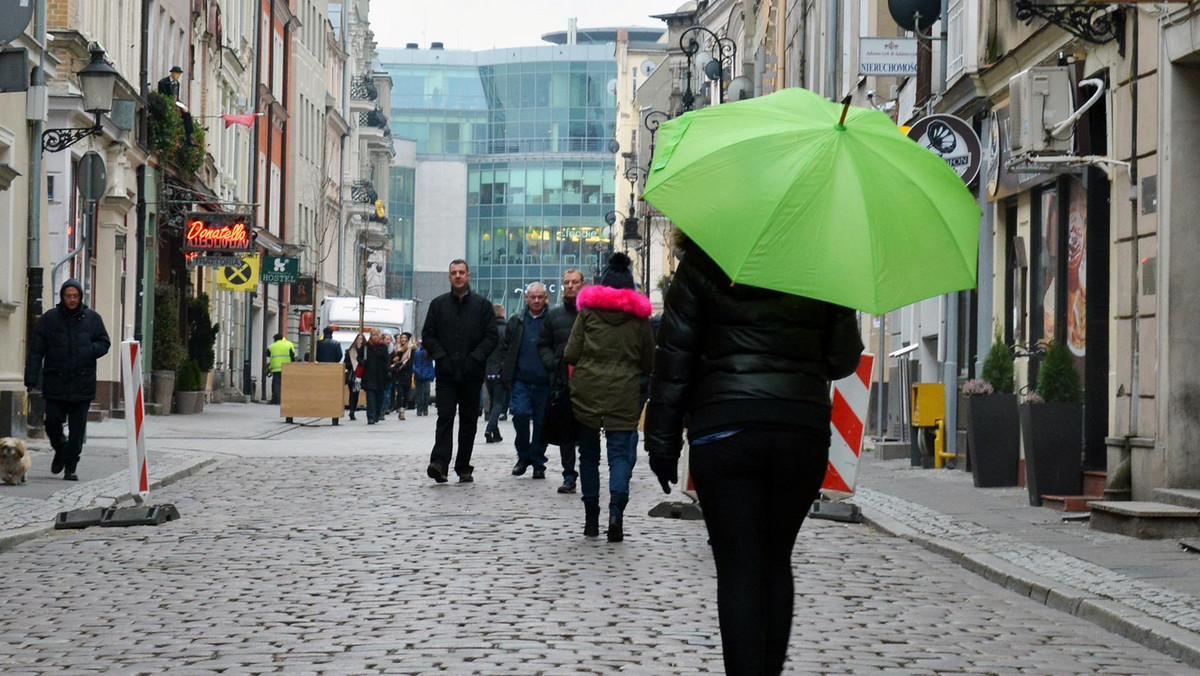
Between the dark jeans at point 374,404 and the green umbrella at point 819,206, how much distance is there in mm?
29967

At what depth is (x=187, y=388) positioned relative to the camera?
3650 centimetres

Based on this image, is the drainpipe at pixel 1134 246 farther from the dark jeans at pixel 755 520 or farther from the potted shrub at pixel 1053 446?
the dark jeans at pixel 755 520

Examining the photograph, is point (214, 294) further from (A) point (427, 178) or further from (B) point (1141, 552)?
(A) point (427, 178)

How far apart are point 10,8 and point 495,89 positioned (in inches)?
4971

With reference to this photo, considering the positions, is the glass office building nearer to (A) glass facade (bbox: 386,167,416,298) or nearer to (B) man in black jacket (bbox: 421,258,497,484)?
(A) glass facade (bbox: 386,167,416,298)

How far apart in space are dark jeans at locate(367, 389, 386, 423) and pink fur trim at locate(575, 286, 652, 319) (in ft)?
73.6

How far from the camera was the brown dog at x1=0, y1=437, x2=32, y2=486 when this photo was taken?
1656 cm

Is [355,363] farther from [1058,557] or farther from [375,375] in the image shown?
[1058,557]

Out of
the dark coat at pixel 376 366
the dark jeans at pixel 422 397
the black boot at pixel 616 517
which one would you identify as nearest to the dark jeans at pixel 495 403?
the dark coat at pixel 376 366

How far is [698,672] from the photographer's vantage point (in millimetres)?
7574

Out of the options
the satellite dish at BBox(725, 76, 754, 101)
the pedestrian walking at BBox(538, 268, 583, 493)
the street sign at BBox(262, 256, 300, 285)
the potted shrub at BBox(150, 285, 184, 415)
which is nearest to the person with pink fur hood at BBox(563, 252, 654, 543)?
the pedestrian walking at BBox(538, 268, 583, 493)

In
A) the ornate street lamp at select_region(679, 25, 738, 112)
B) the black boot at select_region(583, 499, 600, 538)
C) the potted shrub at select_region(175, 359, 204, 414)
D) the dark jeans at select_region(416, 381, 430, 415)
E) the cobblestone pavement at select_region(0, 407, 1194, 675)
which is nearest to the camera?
the cobblestone pavement at select_region(0, 407, 1194, 675)

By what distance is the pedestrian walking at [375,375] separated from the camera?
117 feet

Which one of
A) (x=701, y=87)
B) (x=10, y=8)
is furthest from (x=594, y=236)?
(x=10, y=8)
